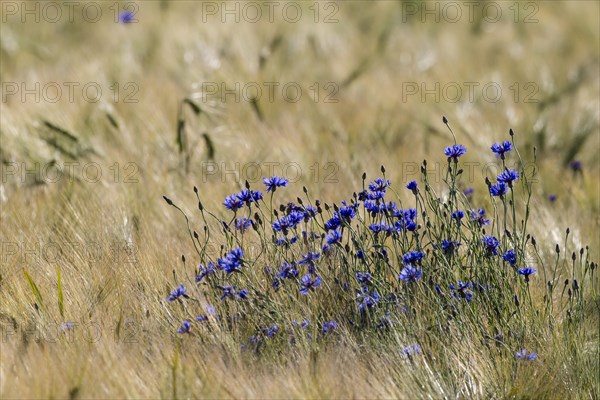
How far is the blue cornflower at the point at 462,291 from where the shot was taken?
2281mm

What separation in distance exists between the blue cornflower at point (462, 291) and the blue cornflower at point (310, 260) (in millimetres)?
365

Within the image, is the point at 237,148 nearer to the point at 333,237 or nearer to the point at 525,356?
the point at 333,237

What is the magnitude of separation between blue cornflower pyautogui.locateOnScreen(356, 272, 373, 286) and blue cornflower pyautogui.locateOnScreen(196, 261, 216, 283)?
0.38 metres

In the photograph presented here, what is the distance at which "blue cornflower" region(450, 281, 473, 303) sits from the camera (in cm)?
228

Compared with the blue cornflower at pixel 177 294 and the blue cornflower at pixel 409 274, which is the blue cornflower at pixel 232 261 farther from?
the blue cornflower at pixel 409 274

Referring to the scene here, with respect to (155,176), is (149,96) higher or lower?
higher

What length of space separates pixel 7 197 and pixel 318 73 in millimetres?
2351

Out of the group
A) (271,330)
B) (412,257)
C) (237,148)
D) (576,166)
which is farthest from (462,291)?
(576,166)

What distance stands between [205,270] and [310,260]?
282 millimetres

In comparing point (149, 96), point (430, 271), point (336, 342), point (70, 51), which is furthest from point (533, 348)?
point (70, 51)

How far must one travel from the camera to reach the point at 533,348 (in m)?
2.31

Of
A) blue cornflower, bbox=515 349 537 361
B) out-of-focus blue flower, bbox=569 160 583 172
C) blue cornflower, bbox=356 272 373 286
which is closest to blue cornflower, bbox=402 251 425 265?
blue cornflower, bbox=356 272 373 286

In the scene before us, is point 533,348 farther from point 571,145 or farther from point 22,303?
point 571,145

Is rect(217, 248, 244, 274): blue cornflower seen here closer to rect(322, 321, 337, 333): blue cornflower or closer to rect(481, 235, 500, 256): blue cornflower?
rect(322, 321, 337, 333): blue cornflower
